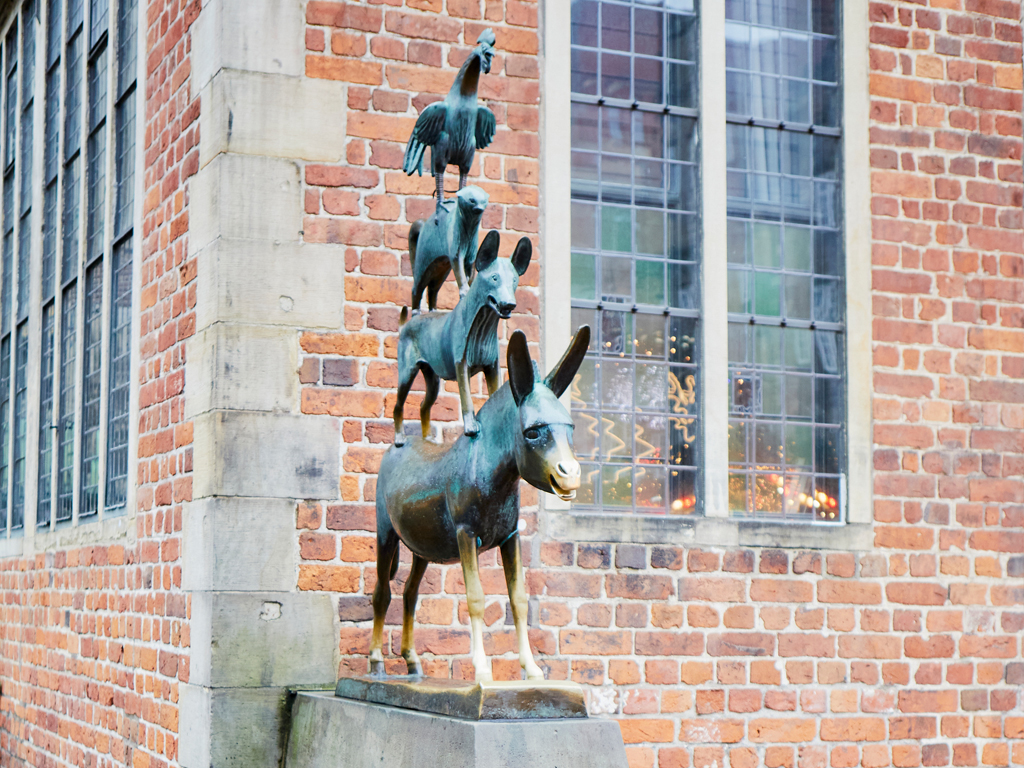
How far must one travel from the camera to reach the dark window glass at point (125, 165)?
24.6 feet

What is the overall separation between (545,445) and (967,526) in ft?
12.0

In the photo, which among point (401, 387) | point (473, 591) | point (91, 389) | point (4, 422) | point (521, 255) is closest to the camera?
point (473, 591)

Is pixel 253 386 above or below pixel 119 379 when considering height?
below

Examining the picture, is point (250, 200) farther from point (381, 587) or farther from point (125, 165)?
point (125, 165)

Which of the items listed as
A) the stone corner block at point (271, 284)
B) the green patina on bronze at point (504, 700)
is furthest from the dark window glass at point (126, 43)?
the green patina on bronze at point (504, 700)

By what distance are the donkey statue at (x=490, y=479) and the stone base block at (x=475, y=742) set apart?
0.60 ft

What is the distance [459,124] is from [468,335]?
82 centimetres

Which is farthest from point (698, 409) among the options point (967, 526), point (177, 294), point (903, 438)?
point (177, 294)

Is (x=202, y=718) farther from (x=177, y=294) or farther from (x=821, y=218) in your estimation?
(x=821, y=218)

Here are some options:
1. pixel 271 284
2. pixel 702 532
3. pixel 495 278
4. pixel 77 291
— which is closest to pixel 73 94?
pixel 77 291

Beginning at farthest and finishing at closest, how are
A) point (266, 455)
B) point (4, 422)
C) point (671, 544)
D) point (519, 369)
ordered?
point (4, 422) → point (671, 544) → point (266, 455) → point (519, 369)

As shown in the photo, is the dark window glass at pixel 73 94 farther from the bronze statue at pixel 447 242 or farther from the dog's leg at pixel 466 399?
the dog's leg at pixel 466 399

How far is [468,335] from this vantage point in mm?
4473

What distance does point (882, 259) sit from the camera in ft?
22.8
